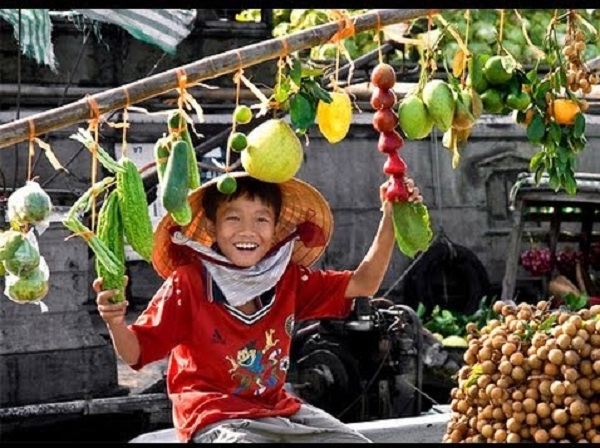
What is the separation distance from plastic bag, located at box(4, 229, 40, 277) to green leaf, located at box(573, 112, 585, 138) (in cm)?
191

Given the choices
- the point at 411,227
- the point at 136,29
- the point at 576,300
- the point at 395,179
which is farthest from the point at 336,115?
the point at 576,300

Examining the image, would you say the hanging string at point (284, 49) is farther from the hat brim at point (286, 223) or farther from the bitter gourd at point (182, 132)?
the hat brim at point (286, 223)

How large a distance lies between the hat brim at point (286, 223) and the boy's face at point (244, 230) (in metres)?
0.13

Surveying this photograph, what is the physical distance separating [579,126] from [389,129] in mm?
743

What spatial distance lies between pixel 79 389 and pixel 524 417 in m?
4.15

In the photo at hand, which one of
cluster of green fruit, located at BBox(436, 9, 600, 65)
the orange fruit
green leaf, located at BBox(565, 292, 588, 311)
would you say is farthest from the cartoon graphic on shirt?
cluster of green fruit, located at BBox(436, 9, 600, 65)

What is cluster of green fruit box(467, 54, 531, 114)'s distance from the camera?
4.35m

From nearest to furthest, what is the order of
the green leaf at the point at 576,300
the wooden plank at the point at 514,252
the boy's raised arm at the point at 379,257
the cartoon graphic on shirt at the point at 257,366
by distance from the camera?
the boy's raised arm at the point at 379,257
the cartoon graphic on shirt at the point at 257,366
the green leaf at the point at 576,300
the wooden plank at the point at 514,252

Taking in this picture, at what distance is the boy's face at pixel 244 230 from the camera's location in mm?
4477

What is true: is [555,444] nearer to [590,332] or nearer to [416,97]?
[590,332]

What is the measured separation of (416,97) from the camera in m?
4.25

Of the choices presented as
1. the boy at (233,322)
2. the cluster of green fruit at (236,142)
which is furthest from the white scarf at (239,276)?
the cluster of green fruit at (236,142)

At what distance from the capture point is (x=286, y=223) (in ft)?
15.8

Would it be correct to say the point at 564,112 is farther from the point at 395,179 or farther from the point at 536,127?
the point at 395,179
